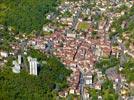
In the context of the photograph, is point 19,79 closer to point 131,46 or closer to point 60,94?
point 60,94

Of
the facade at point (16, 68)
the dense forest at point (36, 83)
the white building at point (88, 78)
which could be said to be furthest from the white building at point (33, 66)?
the white building at point (88, 78)

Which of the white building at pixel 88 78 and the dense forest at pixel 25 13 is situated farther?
the dense forest at pixel 25 13

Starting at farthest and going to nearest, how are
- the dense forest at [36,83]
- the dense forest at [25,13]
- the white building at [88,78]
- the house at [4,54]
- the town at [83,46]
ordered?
the dense forest at [25,13], the house at [4,54], the white building at [88,78], the town at [83,46], the dense forest at [36,83]

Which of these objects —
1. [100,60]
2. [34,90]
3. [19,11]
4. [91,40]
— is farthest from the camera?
[19,11]

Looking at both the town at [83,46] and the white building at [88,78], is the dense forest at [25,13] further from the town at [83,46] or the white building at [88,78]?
the white building at [88,78]

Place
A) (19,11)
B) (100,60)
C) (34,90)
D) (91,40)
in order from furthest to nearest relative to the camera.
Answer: (19,11) → (91,40) → (100,60) → (34,90)

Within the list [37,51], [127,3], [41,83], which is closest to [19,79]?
[41,83]

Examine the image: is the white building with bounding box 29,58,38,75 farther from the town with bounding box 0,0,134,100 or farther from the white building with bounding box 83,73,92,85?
the white building with bounding box 83,73,92,85
